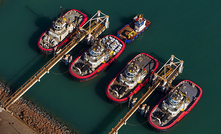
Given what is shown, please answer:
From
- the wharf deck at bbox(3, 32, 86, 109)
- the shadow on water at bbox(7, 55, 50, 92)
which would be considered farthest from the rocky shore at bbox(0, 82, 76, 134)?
the shadow on water at bbox(7, 55, 50, 92)

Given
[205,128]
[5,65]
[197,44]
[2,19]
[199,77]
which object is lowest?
[5,65]

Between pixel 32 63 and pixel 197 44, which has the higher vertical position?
pixel 197 44

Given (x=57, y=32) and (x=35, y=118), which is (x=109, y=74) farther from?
(x=35, y=118)

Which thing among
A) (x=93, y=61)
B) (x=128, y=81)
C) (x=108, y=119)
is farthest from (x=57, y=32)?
(x=108, y=119)

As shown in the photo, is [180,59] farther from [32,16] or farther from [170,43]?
[32,16]

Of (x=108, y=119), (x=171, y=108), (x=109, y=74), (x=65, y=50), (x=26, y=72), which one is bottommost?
(x=26, y=72)

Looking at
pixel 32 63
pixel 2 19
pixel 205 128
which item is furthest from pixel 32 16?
pixel 205 128
